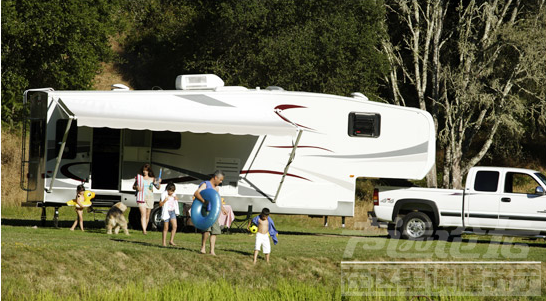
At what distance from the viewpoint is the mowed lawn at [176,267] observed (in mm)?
13453

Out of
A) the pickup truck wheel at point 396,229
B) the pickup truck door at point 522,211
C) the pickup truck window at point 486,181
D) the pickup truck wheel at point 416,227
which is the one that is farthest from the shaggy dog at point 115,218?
the pickup truck door at point 522,211

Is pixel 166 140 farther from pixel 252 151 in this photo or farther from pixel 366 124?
pixel 366 124

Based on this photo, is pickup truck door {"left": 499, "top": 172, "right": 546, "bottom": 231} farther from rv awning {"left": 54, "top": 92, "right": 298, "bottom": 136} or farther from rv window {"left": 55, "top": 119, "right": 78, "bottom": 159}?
rv window {"left": 55, "top": 119, "right": 78, "bottom": 159}

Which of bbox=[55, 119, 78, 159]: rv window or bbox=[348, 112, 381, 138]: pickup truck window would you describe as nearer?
bbox=[55, 119, 78, 159]: rv window

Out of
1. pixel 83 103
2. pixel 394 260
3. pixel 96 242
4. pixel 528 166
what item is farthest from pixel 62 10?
pixel 528 166

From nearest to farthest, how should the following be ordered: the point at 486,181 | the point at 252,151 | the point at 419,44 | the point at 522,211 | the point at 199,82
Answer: the point at 522,211, the point at 486,181, the point at 252,151, the point at 199,82, the point at 419,44

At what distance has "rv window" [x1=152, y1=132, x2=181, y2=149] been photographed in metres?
20.0

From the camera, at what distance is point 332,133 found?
20031 mm

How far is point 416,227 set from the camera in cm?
1964

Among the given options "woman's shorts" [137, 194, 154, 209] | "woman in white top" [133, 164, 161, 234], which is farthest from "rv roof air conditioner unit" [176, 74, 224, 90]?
"woman's shorts" [137, 194, 154, 209]

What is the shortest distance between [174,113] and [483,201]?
737 cm

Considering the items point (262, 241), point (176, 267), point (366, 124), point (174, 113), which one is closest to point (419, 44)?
point (366, 124)

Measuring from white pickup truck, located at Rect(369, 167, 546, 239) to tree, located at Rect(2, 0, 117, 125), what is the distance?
1681 centimetres

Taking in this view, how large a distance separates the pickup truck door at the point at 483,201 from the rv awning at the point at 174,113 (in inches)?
172
